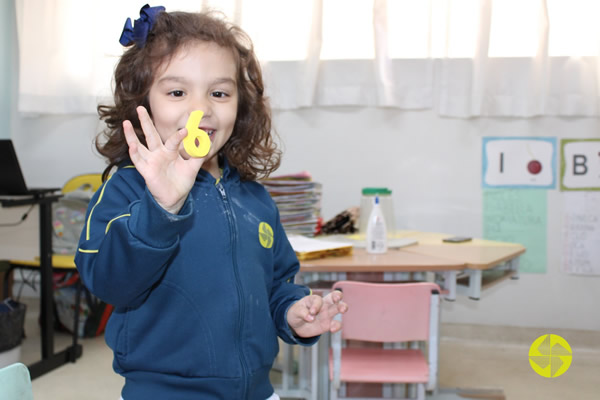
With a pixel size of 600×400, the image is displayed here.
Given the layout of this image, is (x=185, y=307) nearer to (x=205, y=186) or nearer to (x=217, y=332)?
(x=217, y=332)

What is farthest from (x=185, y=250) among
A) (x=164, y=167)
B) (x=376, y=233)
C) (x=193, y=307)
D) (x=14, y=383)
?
(x=376, y=233)

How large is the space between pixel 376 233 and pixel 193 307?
123cm

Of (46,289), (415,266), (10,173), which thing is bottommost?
(46,289)

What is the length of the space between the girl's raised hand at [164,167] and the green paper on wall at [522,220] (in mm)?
2695

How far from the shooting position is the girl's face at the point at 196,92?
3.55 ft

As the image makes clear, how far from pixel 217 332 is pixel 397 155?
250 centimetres

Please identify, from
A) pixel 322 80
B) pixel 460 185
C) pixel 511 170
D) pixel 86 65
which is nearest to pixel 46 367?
pixel 86 65

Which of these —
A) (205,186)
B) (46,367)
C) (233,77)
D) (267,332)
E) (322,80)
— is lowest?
(46,367)

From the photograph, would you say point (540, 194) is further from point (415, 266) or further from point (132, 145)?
point (132, 145)

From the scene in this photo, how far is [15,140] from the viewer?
3.88 m

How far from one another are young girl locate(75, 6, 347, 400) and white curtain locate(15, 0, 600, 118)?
6.83 feet

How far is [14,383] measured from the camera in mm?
805

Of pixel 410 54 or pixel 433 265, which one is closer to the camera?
pixel 433 265

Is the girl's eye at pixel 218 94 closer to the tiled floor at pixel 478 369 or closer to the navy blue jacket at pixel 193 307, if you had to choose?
the navy blue jacket at pixel 193 307
